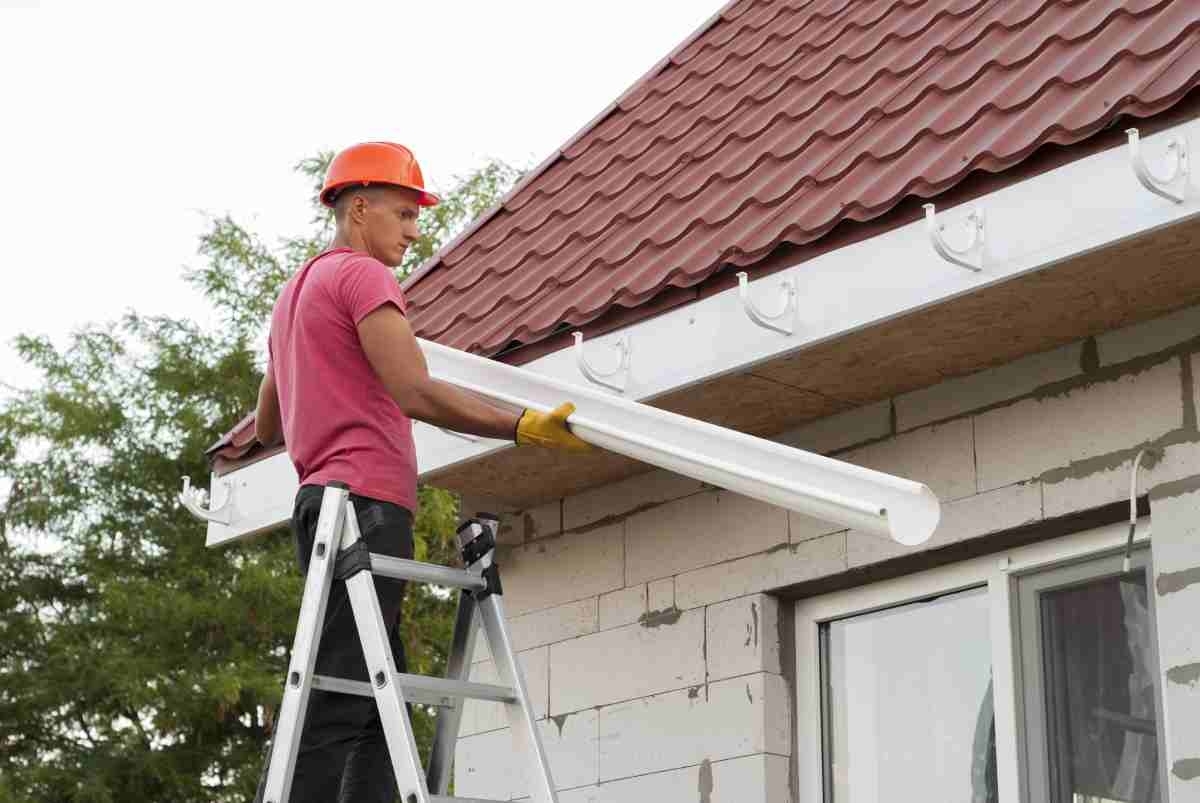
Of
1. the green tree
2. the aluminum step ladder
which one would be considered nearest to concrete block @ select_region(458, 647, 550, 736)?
the aluminum step ladder

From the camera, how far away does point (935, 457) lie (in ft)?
16.9

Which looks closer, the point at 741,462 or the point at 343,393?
the point at 741,462

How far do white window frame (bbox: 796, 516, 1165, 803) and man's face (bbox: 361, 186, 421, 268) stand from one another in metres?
1.81

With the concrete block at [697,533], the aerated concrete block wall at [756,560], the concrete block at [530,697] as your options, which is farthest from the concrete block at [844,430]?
the concrete block at [530,697]

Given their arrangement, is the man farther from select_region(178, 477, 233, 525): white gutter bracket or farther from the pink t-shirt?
select_region(178, 477, 233, 525): white gutter bracket

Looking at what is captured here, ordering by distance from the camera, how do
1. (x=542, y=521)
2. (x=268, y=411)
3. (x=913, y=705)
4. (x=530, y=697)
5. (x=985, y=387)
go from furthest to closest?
1. (x=542, y=521)
2. (x=530, y=697)
3. (x=913, y=705)
4. (x=985, y=387)
5. (x=268, y=411)

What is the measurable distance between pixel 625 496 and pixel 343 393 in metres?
1.81

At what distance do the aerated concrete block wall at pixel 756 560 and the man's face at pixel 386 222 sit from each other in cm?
159

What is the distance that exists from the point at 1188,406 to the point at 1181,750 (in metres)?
0.86

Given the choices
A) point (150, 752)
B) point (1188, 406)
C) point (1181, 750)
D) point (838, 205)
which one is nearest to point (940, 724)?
point (1181, 750)

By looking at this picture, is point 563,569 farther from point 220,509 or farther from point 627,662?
point 220,509

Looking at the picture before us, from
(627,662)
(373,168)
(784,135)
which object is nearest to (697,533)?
(627,662)

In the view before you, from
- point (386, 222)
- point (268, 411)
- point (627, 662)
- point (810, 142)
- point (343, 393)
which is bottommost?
point (627, 662)

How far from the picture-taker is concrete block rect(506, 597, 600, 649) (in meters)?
5.94
